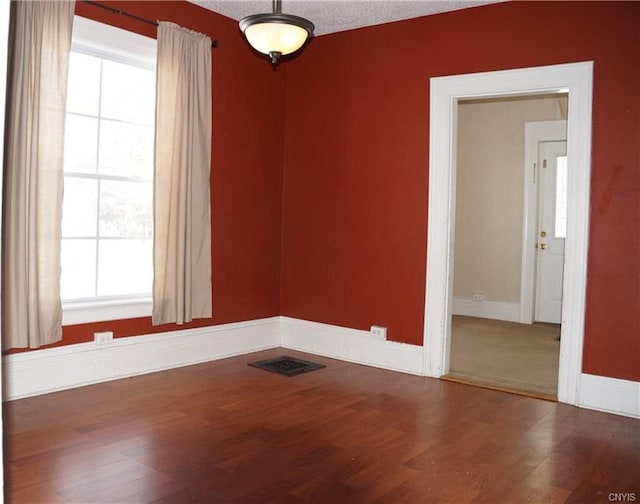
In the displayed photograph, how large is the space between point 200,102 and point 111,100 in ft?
2.26

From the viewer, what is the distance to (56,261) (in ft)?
11.8

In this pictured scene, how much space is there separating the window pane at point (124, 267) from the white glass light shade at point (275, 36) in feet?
6.05

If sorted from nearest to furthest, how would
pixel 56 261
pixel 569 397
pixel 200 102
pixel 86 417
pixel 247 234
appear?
pixel 86 417
pixel 56 261
pixel 569 397
pixel 200 102
pixel 247 234

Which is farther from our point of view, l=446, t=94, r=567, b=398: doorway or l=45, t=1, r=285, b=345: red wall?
l=446, t=94, r=567, b=398: doorway

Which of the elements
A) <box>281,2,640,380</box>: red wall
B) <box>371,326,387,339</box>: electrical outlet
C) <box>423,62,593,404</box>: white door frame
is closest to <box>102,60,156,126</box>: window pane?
<box>281,2,640,380</box>: red wall

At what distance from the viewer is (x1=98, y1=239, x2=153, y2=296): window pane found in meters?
4.09

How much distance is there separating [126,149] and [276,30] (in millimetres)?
1672

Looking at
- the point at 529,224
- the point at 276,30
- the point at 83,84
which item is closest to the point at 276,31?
the point at 276,30

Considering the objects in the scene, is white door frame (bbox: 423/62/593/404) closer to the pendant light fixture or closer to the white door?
the pendant light fixture

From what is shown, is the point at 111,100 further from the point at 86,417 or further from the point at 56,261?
the point at 86,417

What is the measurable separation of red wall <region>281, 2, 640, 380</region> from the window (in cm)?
151

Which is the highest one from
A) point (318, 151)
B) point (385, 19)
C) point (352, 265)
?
point (385, 19)

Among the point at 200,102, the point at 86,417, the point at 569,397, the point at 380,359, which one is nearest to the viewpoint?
the point at 86,417

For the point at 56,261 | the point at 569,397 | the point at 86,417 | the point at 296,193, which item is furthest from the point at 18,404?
the point at 569,397
